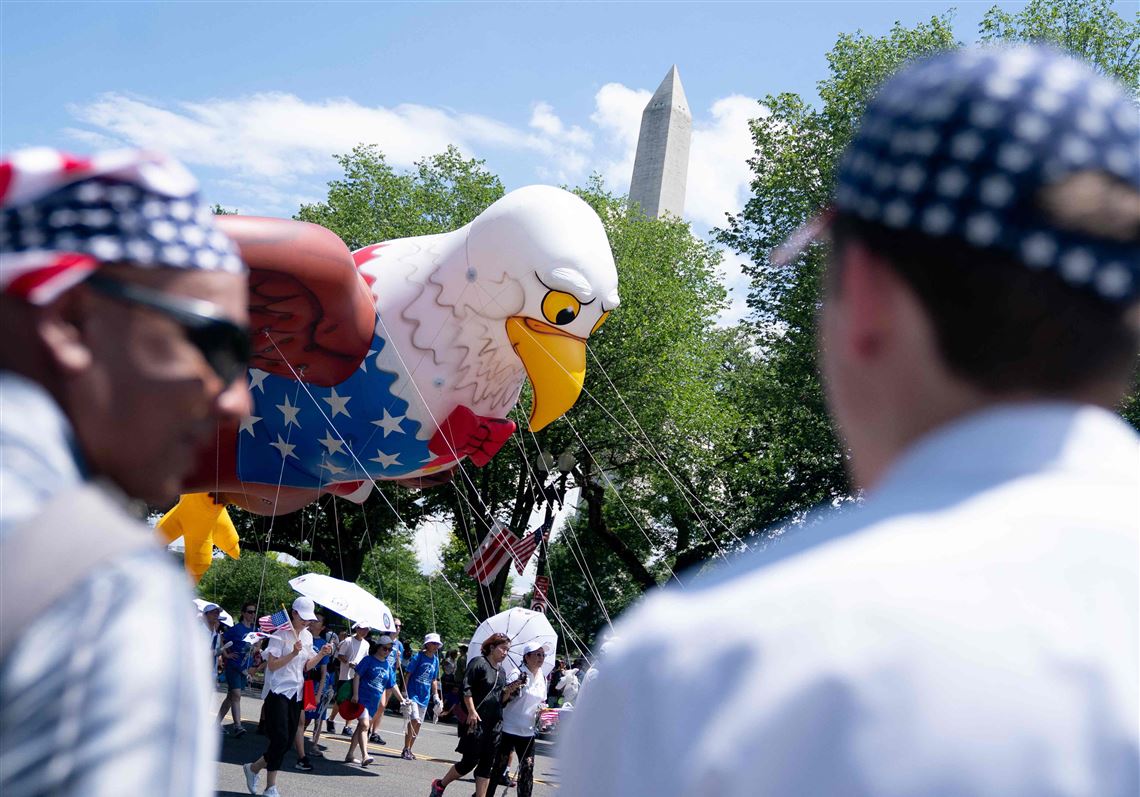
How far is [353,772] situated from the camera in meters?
12.2

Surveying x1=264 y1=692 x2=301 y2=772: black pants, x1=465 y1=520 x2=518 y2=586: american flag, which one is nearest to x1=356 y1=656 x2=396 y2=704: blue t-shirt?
x1=465 y1=520 x2=518 y2=586: american flag

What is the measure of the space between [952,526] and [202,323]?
0.83 meters

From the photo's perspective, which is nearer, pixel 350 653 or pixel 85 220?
pixel 85 220

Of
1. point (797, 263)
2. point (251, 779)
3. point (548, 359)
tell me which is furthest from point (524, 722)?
point (797, 263)

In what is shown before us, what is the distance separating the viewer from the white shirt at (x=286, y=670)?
32.4 feet

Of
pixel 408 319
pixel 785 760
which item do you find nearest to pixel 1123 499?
pixel 785 760

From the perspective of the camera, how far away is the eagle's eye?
948 cm

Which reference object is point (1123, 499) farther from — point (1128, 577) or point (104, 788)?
point (104, 788)

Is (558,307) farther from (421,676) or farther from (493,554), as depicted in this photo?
(421,676)

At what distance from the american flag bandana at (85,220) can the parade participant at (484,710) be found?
8.87m

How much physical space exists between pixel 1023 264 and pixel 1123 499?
23 centimetres

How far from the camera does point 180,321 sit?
1.28m

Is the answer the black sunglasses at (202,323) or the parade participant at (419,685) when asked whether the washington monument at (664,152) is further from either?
the black sunglasses at (202,323)

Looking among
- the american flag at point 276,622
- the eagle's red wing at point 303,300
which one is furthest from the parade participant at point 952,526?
the american flag at point 276,622
